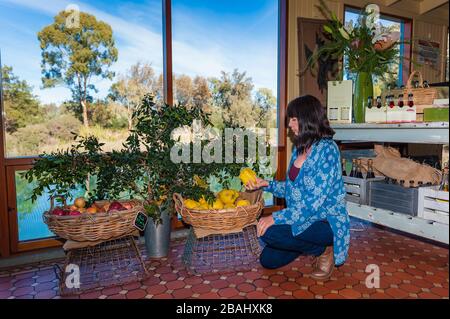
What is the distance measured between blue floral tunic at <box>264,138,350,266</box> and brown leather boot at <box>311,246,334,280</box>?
0.07 meters

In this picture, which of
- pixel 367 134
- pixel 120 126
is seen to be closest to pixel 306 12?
pixel 367 134

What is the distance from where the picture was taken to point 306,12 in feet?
10.4

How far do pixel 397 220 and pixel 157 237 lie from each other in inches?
61.6

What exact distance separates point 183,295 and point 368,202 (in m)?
1.34

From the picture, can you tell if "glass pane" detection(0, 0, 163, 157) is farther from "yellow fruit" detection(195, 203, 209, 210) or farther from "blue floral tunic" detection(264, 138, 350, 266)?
"blue floral tunic" detection(264, 138, 350, 266)

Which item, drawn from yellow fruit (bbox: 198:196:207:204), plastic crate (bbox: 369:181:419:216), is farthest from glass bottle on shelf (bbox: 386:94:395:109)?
yellow fruit (bbox: 198:196:207:204)

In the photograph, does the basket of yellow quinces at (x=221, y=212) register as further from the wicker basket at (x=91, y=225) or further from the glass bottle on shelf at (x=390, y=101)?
the glass bottle on shelf at (x=390, y=101)

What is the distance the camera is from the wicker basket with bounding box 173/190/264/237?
2.00m

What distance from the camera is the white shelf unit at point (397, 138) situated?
168 cm

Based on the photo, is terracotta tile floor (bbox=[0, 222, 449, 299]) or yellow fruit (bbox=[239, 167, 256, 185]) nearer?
terracotta tile floor (bbox=[0, 222, 449, 299])

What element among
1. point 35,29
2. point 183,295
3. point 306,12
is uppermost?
point 306,12

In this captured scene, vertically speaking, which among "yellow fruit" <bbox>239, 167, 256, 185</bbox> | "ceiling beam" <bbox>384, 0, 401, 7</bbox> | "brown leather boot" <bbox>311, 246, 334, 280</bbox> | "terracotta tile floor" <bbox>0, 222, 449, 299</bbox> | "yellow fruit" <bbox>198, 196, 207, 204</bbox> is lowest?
"terracotta tile floor" <bbox>0, 222, 449, 299</bbox>
